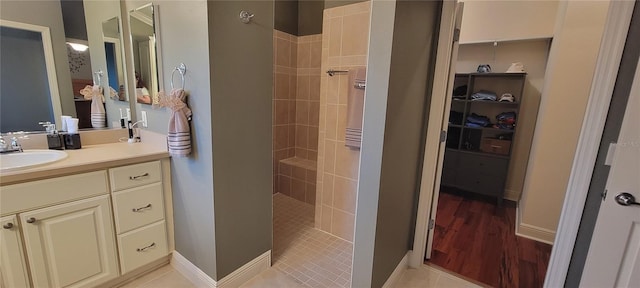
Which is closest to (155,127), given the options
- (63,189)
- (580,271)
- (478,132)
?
(63,189)

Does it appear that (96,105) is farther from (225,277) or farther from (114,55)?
(225,277)

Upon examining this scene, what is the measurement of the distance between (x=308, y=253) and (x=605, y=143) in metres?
1.96

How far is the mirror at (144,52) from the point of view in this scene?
1757 mm

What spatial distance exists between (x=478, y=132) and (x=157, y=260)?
3.67m

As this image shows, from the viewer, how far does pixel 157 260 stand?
1.90 meters

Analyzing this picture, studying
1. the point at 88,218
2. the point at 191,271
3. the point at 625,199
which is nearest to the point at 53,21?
the point at 88,218

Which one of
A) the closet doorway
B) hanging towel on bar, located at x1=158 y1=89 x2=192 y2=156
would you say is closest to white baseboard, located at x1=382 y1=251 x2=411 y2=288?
the closet doorway

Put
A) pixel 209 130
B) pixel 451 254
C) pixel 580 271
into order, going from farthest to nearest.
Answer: pixel 451 254 < pixel 209 130 < pixel 580 271

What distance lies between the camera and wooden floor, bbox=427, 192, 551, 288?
202 centimetres

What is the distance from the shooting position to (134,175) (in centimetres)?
169

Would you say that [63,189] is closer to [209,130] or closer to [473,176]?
[209,130]

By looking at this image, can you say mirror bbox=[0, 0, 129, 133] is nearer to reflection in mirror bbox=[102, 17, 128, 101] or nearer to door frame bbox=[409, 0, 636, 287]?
reflection in mirror bbox=[102, 17, 128, 101]

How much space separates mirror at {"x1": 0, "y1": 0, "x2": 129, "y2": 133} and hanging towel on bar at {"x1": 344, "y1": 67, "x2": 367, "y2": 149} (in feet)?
5.74

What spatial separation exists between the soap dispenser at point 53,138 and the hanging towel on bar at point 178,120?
32.9 inches
